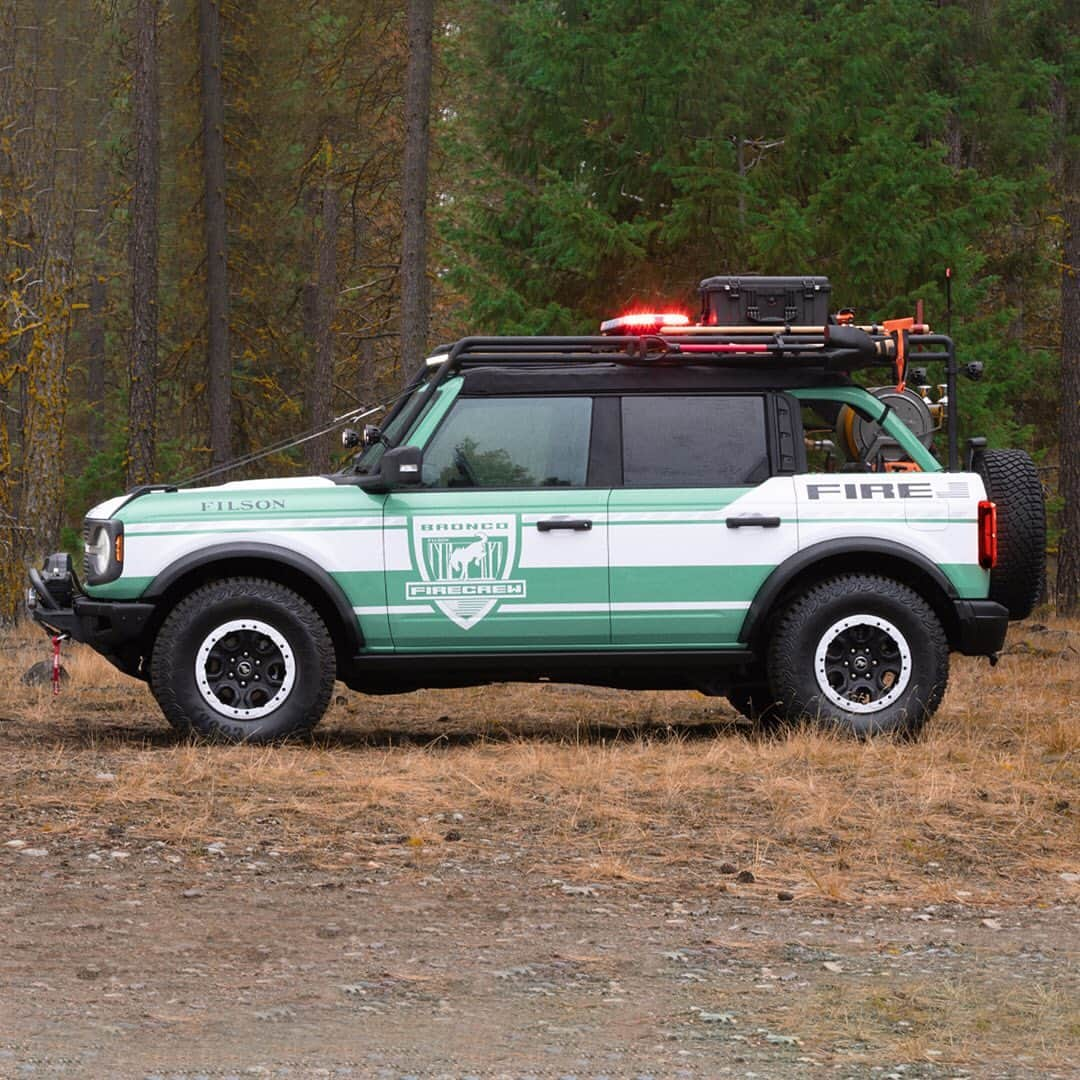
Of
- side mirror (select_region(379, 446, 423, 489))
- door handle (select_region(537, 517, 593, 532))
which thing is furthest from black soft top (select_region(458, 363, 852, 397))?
door handle (select_region(537, 517, 593, 532))

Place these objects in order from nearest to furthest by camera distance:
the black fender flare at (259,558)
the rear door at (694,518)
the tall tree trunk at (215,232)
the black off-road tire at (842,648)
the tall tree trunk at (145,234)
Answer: the black fender flare at (259,558), the rear door at (694,518), the black off-road tire at (842,648), the tall tree trunk at (145,234), the tall tree trunk at (215,232)

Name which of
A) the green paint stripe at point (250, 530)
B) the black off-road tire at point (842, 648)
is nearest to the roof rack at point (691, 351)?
the green paint stripe at point (250, 530)

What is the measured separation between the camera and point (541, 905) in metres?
6.37

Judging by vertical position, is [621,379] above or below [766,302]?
below

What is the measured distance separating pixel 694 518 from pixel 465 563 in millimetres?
1225

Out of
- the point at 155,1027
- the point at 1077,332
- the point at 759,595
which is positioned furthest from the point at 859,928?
the point at 1077,332

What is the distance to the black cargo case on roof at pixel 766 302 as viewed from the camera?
33.6ft

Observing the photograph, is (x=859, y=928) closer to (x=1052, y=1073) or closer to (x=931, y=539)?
(x=1052, y=1073)

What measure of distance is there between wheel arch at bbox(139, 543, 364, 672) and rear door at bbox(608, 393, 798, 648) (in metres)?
1.42

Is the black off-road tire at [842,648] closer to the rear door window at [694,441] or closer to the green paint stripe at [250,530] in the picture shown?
the rear door window at [694,441]

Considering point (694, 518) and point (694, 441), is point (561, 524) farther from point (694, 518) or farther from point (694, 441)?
point (694, 441)

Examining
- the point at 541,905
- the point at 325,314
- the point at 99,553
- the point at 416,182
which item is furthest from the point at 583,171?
the point at 325,314

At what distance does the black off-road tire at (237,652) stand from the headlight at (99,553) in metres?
0.43

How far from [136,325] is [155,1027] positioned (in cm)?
1762
